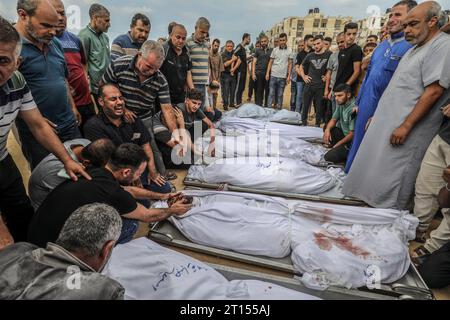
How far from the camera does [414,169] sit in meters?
2.28

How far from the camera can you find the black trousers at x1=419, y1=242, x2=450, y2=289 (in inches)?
66.1

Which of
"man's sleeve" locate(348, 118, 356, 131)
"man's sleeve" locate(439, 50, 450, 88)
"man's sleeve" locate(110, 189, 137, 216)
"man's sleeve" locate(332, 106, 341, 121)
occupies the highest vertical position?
"man's sleeve" locate(439, 50, 450, 88)

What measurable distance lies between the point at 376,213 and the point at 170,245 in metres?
1.58

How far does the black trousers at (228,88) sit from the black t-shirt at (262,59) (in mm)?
664

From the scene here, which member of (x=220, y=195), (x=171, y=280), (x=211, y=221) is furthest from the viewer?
(x=220, y=195)

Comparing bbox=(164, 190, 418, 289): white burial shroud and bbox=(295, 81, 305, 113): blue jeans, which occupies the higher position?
bbox=(295, 81, 305, 113): blue jeans

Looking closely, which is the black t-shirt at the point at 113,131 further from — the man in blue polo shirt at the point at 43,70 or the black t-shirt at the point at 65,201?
the black t-shirt at the point at 65,201

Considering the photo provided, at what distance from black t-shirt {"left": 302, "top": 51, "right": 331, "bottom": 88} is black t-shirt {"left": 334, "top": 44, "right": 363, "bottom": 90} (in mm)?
631

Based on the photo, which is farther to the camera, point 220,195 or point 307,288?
point 220,195

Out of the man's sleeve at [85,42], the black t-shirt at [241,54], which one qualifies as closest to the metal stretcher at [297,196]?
the man's sleeve at [85,42]

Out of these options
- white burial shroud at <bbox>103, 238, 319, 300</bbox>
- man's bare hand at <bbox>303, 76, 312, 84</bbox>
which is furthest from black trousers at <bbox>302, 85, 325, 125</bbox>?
white burial shroud at <bbox>103, 238, 319, 300</bbox>

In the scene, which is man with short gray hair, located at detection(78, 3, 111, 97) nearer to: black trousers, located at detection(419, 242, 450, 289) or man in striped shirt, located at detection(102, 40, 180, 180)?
man in striped shirt, located at detection(102, 40, 180, 180)
